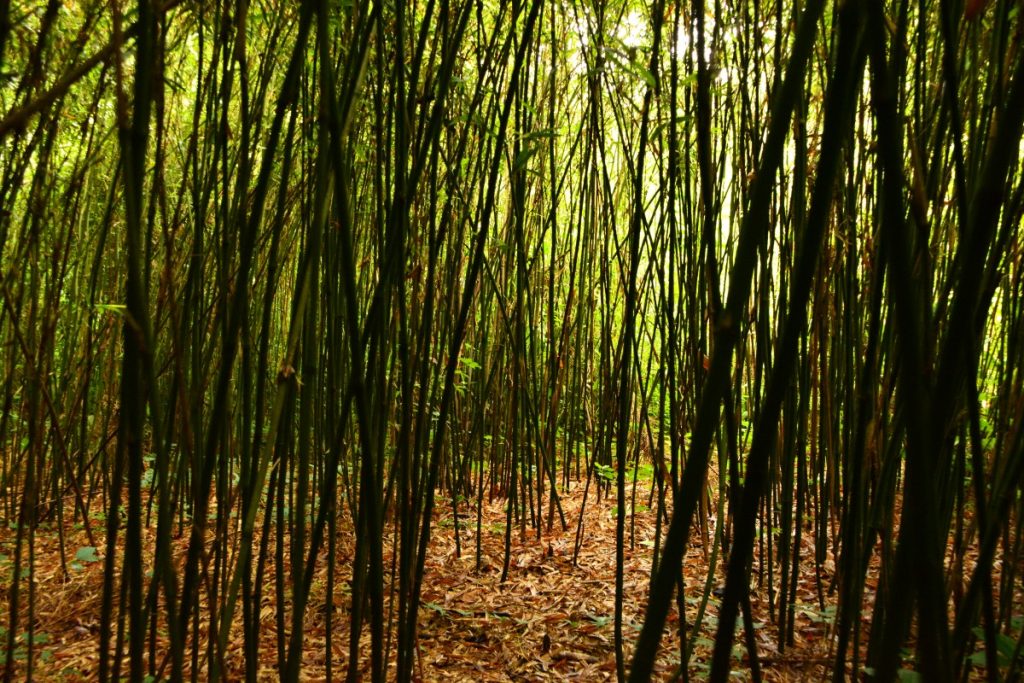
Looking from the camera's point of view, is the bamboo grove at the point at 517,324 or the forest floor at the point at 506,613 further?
the forest floor at the point at 506,613

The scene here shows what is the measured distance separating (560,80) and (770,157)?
8.24ft

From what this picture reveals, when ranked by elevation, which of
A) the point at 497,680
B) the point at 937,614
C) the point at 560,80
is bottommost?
the point at 497,680

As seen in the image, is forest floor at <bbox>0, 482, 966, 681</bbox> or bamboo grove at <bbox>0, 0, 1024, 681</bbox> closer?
bamboo grove at <bbox>0, 0, 1024, 681</bbox>

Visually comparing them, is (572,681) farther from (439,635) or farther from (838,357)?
(838,357)

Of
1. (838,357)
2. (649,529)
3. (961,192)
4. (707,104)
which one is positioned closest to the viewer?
(961,192)

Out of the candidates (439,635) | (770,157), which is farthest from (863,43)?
(439,635)

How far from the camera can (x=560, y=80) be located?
2691 millimetres

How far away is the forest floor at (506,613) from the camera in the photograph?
1.57 m

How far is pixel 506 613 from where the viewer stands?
1882 millimetres

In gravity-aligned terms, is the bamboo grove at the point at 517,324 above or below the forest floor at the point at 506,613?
above

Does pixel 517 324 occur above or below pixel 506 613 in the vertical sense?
above

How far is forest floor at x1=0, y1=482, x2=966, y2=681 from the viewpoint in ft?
5.15

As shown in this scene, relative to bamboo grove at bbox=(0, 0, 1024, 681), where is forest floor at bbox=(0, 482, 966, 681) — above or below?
below

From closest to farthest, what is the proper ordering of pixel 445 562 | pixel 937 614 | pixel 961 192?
pixel 937 614 < pixel 961 192 < pixel 445 562
